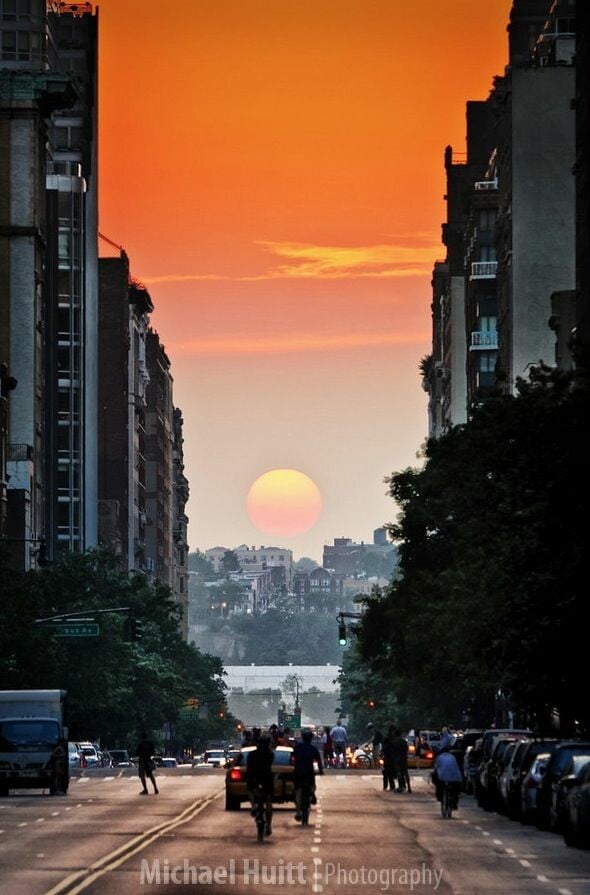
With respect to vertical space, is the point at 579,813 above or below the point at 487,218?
below

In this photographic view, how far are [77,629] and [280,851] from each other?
6396 cm

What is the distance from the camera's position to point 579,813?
42.7 meters

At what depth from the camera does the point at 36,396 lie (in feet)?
527

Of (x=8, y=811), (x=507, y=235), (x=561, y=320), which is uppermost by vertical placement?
(x=507, y=235)

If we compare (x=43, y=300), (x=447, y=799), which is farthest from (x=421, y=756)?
(x=43, y=300)

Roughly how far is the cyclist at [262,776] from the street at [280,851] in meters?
0.75

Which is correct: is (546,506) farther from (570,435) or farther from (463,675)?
(463,675)

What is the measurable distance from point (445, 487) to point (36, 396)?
62.0m

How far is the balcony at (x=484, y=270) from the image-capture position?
6772 inches

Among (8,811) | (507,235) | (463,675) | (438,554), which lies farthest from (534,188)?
(8,811)

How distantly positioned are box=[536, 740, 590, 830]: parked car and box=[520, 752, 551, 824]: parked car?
1.29 feet

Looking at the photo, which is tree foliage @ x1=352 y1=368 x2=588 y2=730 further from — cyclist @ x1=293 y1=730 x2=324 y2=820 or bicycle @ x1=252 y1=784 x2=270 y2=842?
bicycle @ x1=252 y1=784 x2=270 y2=842

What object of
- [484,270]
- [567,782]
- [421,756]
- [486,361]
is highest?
[484,270]

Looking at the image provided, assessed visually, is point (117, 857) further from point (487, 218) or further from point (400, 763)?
point (487, 218)
